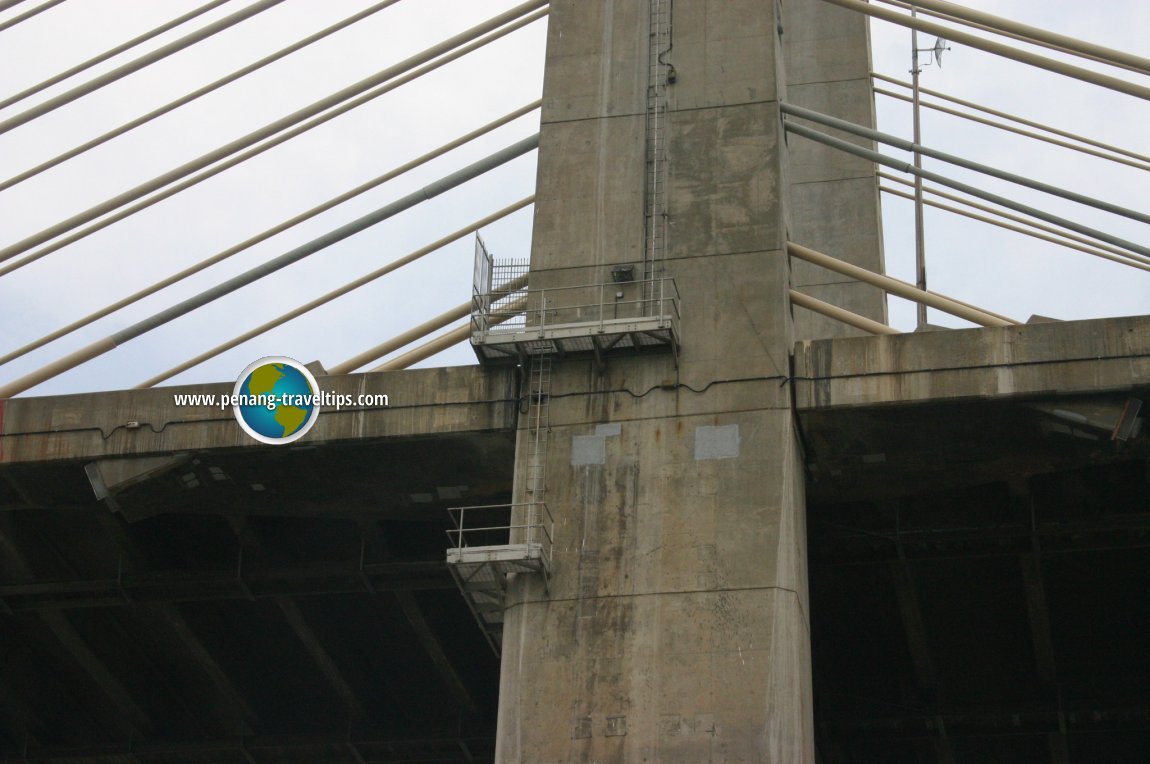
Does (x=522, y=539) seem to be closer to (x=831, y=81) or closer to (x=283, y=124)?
(x=283, y=124)

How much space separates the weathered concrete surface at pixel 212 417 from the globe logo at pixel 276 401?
20 centimetres

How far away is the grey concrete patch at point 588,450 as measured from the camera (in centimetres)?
3003

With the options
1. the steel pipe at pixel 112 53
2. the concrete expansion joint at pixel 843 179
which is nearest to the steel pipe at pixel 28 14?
the steel pipe at pixel 112 53

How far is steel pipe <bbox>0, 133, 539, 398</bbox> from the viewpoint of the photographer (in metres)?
33.5

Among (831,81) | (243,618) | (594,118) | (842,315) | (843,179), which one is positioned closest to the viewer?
(842,315)

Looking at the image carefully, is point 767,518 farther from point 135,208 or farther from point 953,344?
point 135,208

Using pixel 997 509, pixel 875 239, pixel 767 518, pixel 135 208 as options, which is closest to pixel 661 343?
pixel 767 518

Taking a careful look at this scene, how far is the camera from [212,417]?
32094 mm

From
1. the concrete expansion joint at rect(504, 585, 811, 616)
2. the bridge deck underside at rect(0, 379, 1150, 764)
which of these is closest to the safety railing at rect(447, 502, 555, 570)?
the concrete expansion joint at rect(504, 585, 811, 616)

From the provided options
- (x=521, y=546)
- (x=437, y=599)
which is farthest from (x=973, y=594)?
(x=521, y=546)

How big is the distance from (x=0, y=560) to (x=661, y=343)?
1664cm

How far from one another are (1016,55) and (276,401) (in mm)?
15279

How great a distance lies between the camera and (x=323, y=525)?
123 feet

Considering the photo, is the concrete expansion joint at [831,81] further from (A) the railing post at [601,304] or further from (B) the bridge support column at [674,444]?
(A) the railing post at [601,304]
